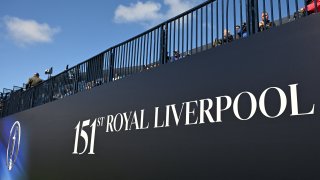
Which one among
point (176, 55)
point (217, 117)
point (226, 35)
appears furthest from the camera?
point (176, 55)

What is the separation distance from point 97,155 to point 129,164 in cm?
120

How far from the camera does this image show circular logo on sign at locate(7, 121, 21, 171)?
11469 millimetres

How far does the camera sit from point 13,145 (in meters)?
11.8

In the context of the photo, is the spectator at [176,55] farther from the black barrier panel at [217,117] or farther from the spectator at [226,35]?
the spectator at [226,35]

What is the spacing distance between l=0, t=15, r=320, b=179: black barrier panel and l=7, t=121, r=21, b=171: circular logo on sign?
495 cm

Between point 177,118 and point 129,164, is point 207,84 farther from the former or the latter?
point 129,164

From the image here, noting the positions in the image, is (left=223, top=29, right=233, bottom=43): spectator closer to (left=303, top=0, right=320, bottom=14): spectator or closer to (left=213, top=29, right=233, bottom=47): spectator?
(left=213, top=29, right=233, bottom=47): spectator

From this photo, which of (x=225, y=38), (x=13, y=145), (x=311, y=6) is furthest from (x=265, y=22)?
(x=13, y=145)

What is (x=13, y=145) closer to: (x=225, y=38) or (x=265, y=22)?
(x=225, y=38)

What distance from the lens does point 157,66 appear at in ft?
19.2

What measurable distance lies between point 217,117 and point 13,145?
384 inches

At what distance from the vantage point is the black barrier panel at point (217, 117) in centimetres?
338

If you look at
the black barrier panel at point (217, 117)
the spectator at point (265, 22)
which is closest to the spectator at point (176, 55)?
the black barrier panel at point (217, 117)

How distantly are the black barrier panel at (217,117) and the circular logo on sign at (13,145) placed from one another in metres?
4.95
